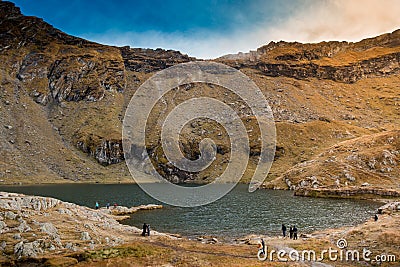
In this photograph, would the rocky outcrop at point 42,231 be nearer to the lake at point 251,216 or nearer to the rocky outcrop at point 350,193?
the lake at point 251,216

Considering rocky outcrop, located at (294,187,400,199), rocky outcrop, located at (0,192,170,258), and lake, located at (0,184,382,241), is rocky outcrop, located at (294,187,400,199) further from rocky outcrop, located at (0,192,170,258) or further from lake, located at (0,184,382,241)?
rocky outcrop, located at (0,192,170,258)

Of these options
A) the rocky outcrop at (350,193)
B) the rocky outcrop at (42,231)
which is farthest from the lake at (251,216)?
the rocky outcrop at (42,231)

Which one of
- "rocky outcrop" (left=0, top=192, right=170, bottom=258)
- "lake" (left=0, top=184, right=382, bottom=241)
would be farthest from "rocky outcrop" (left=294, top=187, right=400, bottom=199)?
"rocky outcrop" (left=0, top=192, right=170, bottom=258)

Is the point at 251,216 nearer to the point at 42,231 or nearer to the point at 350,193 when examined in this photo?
the point at 42,231

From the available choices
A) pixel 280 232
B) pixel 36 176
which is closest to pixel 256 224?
pixel 280 232

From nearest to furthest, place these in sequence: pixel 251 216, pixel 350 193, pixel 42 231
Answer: pixel 42 231
pixel 251 216
pixel 350 193

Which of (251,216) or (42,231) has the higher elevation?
(42,231)

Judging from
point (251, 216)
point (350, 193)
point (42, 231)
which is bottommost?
point (251, 216)

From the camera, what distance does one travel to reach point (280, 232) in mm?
59844

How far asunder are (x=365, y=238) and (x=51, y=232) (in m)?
39.6

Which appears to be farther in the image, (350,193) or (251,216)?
(350,193)

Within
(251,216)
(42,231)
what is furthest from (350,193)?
(42,231)

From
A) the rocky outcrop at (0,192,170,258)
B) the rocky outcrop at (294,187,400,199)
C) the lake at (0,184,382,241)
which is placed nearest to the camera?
the rocky outcrop at (0,192,170,258)

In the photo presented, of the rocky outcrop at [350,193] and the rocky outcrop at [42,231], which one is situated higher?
the rocky outcrop at [42,231]
